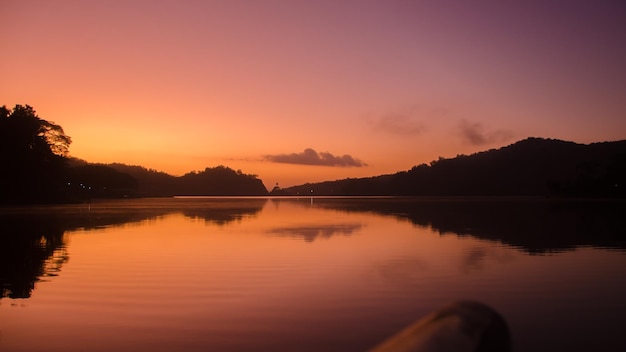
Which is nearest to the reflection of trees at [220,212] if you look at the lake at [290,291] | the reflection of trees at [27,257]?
the reflection of trees at [27,257]

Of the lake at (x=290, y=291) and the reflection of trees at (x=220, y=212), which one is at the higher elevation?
the reflection of trees at (x=220, y=212)

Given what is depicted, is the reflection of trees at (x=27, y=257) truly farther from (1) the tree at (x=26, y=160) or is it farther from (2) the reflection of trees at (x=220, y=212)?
(1) the tree at (x=26, y=160)

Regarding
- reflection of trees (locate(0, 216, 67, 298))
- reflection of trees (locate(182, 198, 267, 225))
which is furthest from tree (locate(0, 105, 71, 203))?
reflection of trees (locate(0, 216, 67, 298))

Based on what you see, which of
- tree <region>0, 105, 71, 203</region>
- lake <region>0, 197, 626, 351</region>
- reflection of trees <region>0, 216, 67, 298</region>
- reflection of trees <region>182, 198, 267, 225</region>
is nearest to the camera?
lake <region>0, 197, 626, 351</region>

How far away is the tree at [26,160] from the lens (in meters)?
65.5

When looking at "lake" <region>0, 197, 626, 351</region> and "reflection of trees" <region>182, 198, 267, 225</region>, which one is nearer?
"lake" <region>0, 197, 626, 351</region>

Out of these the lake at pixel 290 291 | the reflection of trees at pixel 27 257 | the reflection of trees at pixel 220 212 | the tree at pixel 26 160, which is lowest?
the lake at pixel 290 291

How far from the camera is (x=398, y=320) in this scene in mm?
8602

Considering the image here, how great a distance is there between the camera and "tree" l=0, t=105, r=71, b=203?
65.5 meters

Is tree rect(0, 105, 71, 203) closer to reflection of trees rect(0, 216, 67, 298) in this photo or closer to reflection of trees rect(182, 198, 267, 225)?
reflection of trees rect(182, 198, 267, 225)

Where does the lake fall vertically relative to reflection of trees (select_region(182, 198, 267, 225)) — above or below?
below

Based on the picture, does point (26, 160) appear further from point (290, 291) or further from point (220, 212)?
point (290, 291)

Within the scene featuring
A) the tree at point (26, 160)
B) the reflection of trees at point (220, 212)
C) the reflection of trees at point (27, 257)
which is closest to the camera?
the reflection of trees at point (27, 257)

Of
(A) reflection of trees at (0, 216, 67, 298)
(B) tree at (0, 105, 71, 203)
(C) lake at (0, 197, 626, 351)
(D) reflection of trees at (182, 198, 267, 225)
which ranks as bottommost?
(C) lake at (0, 197, 626, 351)
